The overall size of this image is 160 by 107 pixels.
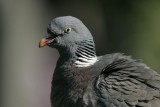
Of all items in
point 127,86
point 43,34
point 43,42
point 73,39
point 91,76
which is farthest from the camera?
point 43,34

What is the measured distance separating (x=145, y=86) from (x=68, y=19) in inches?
52.6

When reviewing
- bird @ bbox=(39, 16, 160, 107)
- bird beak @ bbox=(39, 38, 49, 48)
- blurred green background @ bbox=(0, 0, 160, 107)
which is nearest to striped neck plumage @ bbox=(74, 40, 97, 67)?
bird @ bbox=(39, 16, 160, 107)

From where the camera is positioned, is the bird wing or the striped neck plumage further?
the striped neck plumage

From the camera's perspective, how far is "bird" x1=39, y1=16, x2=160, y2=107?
371 inches

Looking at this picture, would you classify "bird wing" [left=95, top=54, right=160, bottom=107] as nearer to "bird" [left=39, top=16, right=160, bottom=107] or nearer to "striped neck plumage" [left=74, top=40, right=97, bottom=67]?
"bird" [left=39, top=16, right=160, bottom=107]

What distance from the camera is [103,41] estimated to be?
1961 centimetres

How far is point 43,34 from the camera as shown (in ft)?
59.0

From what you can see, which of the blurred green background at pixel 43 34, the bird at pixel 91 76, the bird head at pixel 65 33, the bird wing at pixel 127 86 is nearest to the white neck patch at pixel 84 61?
the bird at pixel 91 76

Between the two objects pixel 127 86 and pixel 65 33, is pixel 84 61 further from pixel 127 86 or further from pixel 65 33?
pixel 127 86

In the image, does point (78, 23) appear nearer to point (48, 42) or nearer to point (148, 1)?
point (48, 42)

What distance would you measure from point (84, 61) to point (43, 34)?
7.93 m

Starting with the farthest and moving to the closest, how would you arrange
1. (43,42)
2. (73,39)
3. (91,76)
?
(73,39) < (43,42) < (91,76)

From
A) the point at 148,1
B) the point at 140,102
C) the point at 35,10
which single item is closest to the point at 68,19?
the point at 140,102

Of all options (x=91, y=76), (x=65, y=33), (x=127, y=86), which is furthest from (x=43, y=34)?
(x=127, y=86)
